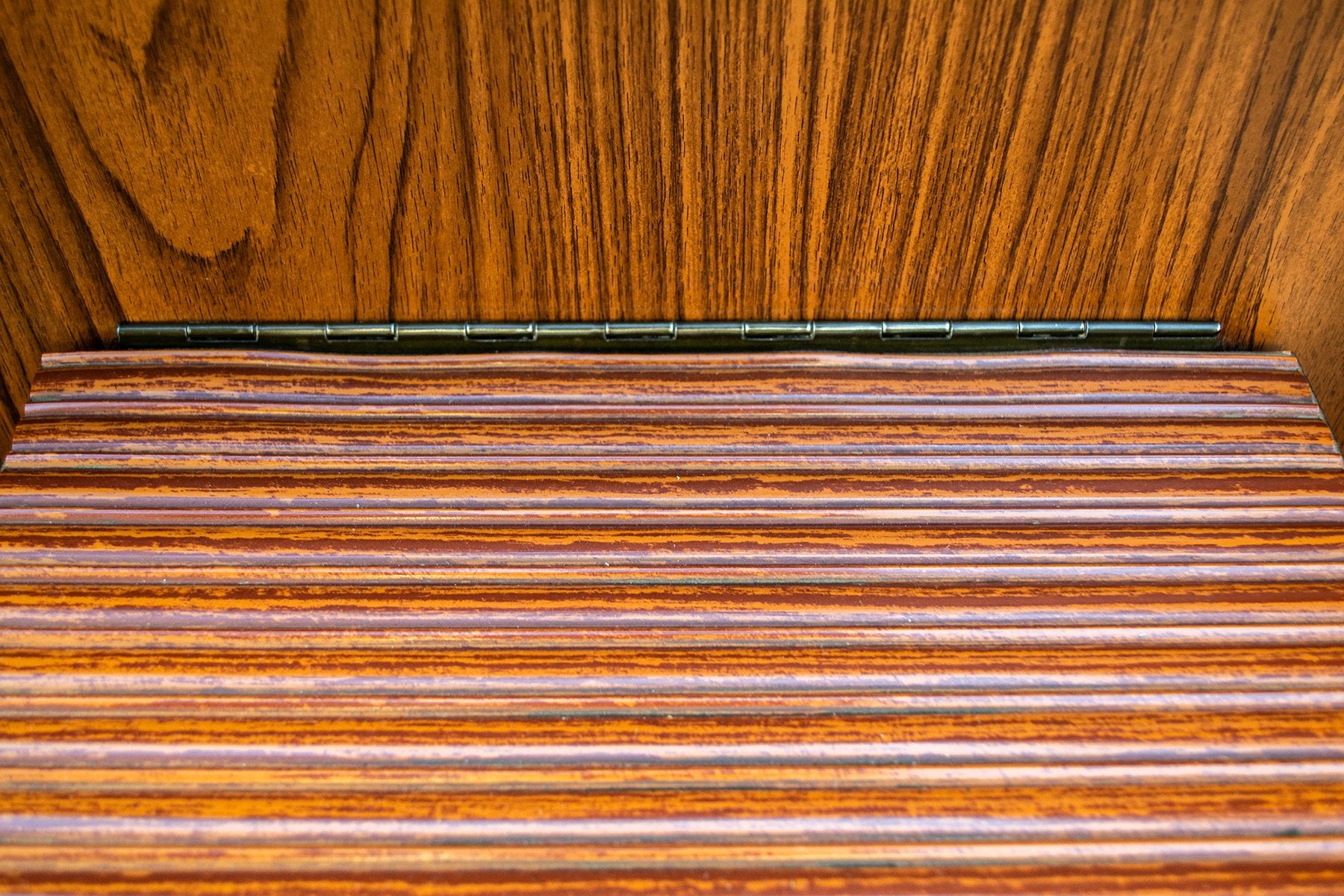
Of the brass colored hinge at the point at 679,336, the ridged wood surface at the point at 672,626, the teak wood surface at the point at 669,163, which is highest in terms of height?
the teak wood surface at the point at 669,163

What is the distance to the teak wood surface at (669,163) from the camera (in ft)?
2.00

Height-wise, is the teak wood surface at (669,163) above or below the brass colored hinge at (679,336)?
above

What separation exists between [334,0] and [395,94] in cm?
7

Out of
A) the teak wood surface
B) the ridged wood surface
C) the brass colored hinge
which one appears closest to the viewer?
the ridged wood surface

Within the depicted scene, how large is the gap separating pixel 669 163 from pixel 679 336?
0.14 m

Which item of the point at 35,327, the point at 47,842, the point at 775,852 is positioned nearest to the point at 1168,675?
the point at 775,852

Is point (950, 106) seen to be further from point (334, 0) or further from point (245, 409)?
point (245, 409)

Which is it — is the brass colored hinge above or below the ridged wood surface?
above

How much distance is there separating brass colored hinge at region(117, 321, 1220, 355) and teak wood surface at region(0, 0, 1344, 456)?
0.04 ft

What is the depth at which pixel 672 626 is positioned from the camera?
55cm

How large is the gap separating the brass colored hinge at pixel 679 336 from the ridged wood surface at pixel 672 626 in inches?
1.3

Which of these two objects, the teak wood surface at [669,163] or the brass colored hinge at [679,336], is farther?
the brass colored hinge at [679,336]

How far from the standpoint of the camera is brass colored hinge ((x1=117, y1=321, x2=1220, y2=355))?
72cm

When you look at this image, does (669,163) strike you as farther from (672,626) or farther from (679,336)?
(672,626)
